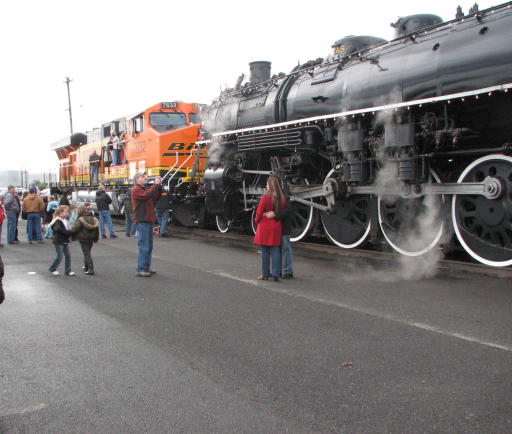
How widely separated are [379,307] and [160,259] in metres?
5.09

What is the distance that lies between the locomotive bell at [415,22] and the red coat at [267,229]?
12.9ft

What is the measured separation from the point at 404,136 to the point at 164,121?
10.2 meters

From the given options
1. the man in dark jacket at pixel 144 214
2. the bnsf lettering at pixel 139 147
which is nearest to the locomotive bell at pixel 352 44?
the man in dark jacket at pixel 144 214

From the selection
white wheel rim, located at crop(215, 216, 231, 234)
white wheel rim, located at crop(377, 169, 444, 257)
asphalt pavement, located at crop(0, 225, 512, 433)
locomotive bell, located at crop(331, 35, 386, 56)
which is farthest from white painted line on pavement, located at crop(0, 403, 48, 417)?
white wheel rim, located at crop(215, 216, 231, 234)

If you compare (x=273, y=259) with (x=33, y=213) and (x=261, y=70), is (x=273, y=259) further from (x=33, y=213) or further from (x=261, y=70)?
(x=33, y=213)

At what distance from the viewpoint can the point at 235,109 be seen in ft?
40.9

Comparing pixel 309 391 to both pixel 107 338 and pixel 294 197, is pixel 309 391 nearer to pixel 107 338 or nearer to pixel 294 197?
pixel 107 338

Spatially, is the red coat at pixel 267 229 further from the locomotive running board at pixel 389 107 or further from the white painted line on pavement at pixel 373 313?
the locomotive running board at pixel 389 107

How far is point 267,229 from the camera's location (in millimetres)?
7531

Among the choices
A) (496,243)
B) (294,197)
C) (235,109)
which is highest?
(235,109)

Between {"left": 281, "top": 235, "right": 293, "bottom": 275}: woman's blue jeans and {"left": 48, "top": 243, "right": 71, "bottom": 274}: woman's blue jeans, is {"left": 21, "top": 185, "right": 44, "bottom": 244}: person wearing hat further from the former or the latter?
{"left": 281, "top": 235, "right": 293, "bottom": 275}: woman's blue jeans

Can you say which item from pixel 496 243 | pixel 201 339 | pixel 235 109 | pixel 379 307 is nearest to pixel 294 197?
pixel 235 109

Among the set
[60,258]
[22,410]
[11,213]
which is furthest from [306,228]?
[11,213]

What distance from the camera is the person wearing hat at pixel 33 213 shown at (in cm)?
1404
